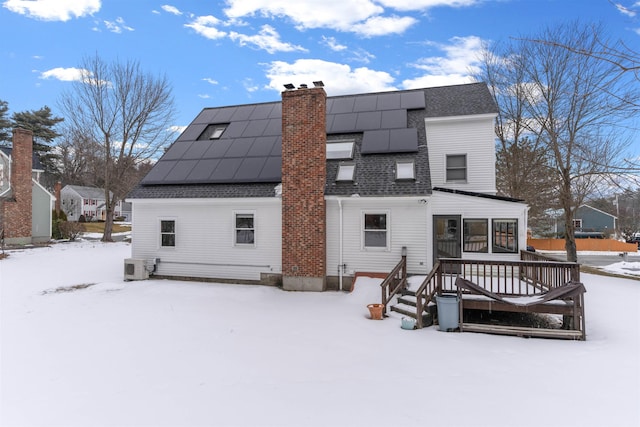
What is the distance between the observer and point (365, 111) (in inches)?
552

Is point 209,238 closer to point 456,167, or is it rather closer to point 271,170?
point 271,170

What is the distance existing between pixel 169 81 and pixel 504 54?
84.9ft

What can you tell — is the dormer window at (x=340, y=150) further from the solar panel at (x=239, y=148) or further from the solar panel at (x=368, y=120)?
the solar panel at (x=239, y=148)

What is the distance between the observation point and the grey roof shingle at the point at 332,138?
11172 mm

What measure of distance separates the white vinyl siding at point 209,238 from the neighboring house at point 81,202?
41031 mm

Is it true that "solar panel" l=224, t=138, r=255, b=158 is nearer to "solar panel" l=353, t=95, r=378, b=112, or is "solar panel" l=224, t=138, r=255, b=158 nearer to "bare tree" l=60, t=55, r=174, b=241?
"solar panel" l=353, t=95, r=378, b=112

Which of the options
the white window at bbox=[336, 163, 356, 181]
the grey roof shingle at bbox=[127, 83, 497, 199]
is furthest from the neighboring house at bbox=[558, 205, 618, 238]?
the white window at bbox=[336, 163, 356, 181]

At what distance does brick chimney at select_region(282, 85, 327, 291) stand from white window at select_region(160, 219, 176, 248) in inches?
186

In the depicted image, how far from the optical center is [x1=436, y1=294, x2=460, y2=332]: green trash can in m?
7.28

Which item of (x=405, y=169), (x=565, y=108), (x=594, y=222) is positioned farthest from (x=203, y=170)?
(x=594, y=222)

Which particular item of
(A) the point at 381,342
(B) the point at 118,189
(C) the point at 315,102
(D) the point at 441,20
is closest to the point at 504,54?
(D) the point at 441,20

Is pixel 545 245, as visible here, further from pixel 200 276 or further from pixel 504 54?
pixel 200 276

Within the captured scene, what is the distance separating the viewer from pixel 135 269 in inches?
477

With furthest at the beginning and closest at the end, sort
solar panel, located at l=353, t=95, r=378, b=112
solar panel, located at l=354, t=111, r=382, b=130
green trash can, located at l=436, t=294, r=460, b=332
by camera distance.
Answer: solar panel, located at l=353, t=95, r=378, b=112 → solar panel, located at l=354, t=111, r=382, b=130 → green trash can, located at l=436, t=294, r=460, b=332
